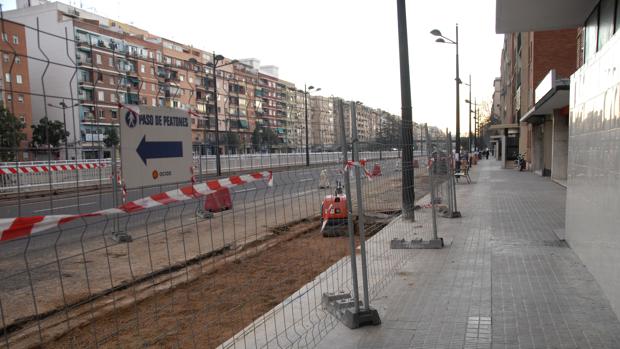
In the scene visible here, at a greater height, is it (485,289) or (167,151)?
(167,151)

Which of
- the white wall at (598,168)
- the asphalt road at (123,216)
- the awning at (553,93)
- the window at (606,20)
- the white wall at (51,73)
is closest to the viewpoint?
the white wall at (598,168)

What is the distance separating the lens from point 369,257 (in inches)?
286

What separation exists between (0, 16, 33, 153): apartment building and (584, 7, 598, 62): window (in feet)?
33.0

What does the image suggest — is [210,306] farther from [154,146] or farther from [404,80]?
[404,80]

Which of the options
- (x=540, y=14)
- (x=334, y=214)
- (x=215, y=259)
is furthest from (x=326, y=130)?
(x=540, y=14)

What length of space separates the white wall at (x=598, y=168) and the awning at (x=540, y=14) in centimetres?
241

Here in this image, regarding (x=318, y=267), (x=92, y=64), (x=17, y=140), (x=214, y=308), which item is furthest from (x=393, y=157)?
(x=17, y=140)

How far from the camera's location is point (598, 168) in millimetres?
5461

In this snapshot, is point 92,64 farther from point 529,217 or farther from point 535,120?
point 535,120

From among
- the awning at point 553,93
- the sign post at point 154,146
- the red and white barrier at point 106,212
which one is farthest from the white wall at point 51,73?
the awning at point 553,93

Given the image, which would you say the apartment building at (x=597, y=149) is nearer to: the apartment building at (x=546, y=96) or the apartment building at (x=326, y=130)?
the apartment building at (x=326, y=130)

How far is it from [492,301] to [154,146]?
286 inches

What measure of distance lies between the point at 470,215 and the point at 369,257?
5.48 m

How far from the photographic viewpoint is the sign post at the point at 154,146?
880cm
